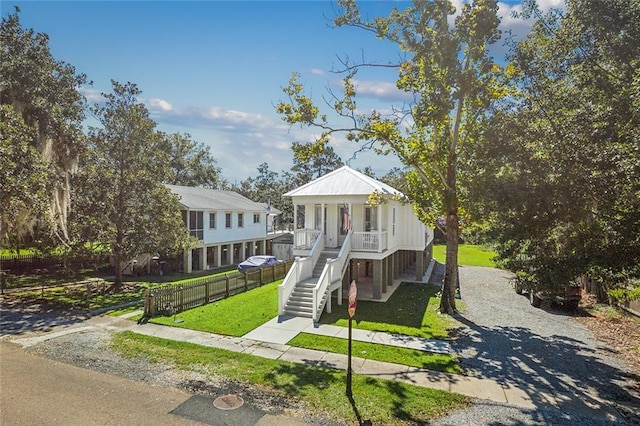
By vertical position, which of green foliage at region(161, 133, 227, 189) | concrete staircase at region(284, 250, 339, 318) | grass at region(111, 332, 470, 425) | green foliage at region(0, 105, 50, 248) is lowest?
grass at region(111, 332, 470, 425)

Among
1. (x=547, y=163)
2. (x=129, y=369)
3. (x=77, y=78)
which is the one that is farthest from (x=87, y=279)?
(x=547, y=163)

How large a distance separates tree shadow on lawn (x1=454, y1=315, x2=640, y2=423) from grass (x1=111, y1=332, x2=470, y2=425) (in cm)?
201

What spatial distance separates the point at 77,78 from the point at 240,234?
54.1 ft

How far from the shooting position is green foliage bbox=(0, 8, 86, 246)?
12453 millimetres

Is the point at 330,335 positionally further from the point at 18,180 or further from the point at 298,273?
the point at 18,180

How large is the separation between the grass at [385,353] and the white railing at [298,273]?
2.72 meters

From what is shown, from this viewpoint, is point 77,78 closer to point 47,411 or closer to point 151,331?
point 151,331

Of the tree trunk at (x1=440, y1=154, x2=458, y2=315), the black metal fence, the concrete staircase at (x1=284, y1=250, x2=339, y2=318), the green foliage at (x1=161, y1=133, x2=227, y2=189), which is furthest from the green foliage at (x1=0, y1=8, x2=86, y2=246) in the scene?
the green foliage at (x1=161, y1=133, x2=227, y2=189)

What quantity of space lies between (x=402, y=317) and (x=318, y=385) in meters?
6.95

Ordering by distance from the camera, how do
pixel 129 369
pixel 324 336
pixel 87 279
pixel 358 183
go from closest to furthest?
pixel 129 369, pixel 324 336, pixel 358 183, pixel 87 279

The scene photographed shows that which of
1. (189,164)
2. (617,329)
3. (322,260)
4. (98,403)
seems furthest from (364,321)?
(189,164)

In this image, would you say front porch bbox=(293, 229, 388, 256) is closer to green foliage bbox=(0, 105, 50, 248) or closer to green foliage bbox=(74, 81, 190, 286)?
green foliage bbox=(74, 81, 190, 286)

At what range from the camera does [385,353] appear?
10.7 m

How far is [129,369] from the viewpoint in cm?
942
